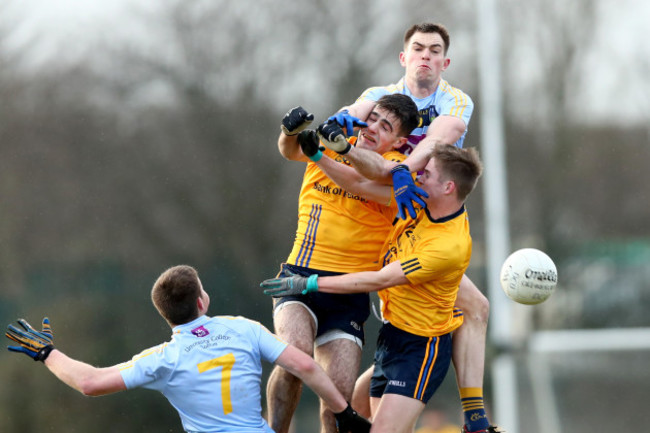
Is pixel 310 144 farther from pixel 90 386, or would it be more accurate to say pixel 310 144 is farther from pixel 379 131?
pixel 90 386

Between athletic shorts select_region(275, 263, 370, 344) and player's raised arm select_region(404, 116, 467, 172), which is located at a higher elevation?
player's raised arm select_region(404, 116, 467, 172)

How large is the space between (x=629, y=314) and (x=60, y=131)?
11492mm

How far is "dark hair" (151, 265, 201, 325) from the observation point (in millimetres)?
4156

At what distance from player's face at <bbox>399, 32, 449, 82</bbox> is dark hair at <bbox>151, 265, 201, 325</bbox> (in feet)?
6.06

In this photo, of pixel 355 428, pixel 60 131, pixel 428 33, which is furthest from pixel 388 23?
pixel 355 428

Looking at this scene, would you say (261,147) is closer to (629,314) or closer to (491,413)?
(491,413)

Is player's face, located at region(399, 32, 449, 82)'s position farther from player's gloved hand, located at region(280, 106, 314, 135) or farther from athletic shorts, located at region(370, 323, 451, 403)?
athletic shorts, located at region(370, 323, 451, 403)

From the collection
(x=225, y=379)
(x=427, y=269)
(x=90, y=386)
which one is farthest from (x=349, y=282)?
(x=90, y=386)

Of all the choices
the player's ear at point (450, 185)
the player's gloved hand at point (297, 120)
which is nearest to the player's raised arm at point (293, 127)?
the player's gloved hand at point (297, 120)

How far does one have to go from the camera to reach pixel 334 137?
4340mm

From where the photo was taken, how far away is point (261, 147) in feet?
49.6

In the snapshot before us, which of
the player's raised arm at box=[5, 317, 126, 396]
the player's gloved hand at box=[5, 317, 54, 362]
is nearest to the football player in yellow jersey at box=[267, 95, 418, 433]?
the player's raised arm at box=[5, 317, 126, 396]

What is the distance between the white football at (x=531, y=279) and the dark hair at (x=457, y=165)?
2.28ft

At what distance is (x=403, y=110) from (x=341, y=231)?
30.7 inches
